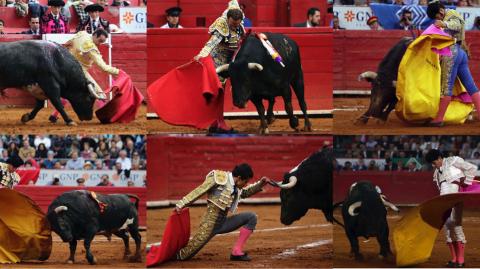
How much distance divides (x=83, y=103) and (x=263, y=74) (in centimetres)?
144

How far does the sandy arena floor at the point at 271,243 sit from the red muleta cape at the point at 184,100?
0.93m

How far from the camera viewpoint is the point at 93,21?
8875 millimetres

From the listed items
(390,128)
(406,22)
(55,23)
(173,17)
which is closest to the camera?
(390,128)

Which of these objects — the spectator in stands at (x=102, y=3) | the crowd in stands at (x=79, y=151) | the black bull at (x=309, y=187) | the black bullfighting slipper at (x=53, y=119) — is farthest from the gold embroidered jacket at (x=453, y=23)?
the black bullfighting slipper at (x=53, y=119)

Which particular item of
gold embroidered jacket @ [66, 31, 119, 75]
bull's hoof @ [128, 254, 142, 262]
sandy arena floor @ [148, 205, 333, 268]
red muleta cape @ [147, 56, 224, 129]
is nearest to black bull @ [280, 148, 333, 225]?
sandy arena floor @ [148, 205, 333, 268]

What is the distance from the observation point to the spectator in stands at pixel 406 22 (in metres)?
9.34

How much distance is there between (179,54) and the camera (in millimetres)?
9758

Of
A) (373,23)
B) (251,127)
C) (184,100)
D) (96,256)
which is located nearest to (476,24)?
(373,23)

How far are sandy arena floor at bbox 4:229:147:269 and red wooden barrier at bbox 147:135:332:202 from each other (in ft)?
1.79

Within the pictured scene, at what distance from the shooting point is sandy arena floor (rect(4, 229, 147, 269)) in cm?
806

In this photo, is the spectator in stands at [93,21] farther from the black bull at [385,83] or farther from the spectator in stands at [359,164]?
the spectator in stands at [359,164]

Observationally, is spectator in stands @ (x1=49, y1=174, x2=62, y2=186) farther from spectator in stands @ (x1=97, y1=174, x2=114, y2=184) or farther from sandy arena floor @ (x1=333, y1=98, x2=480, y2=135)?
sandy arena floor @ (x1=333, y1=98, x2=480, y2=135)

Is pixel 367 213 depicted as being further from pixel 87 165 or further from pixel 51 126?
pixel 87 165

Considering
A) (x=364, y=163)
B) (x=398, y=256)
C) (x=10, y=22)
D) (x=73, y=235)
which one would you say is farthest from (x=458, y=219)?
(x=10, y=22)
